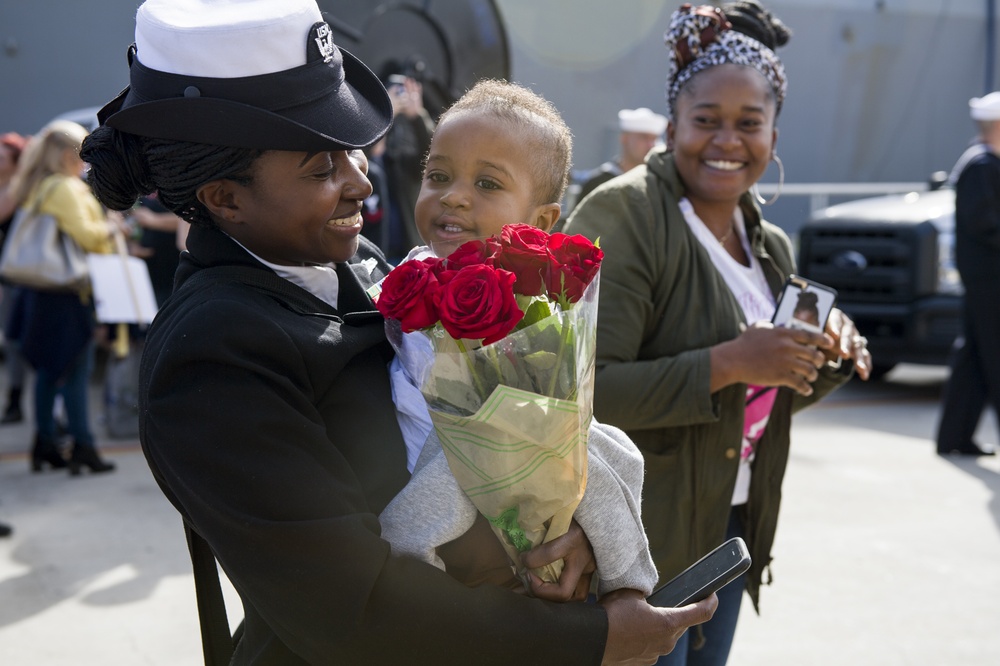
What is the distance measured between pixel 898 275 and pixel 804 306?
705 centimetres

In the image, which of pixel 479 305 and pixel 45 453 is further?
pixel 45 453

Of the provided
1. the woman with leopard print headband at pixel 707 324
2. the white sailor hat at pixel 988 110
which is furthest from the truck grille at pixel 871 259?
the woman with leopard print headband at pixel 707 324

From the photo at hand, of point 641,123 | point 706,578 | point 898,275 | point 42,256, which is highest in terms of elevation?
point 706,578

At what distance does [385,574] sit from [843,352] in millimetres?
1584

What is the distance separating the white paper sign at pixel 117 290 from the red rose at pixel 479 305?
5399 mm

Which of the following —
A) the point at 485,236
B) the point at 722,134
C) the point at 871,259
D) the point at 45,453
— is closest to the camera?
the point at 485,236

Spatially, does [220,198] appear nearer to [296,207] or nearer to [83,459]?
[296,207]

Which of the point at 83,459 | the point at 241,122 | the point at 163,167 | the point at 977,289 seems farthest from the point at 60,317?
the point at 977,289

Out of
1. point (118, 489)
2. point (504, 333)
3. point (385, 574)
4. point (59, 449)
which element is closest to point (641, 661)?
point (385, 574)

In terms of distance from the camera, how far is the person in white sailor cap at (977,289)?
22.4 ft

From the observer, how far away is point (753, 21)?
110 inches

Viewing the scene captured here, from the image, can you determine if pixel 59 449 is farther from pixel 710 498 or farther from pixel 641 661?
pixel 641 661

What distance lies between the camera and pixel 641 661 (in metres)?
1.54

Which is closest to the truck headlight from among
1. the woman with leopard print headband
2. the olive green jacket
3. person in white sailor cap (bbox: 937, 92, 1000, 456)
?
person in white sailor cap (bbox: 937, 92, 1000, 456)
